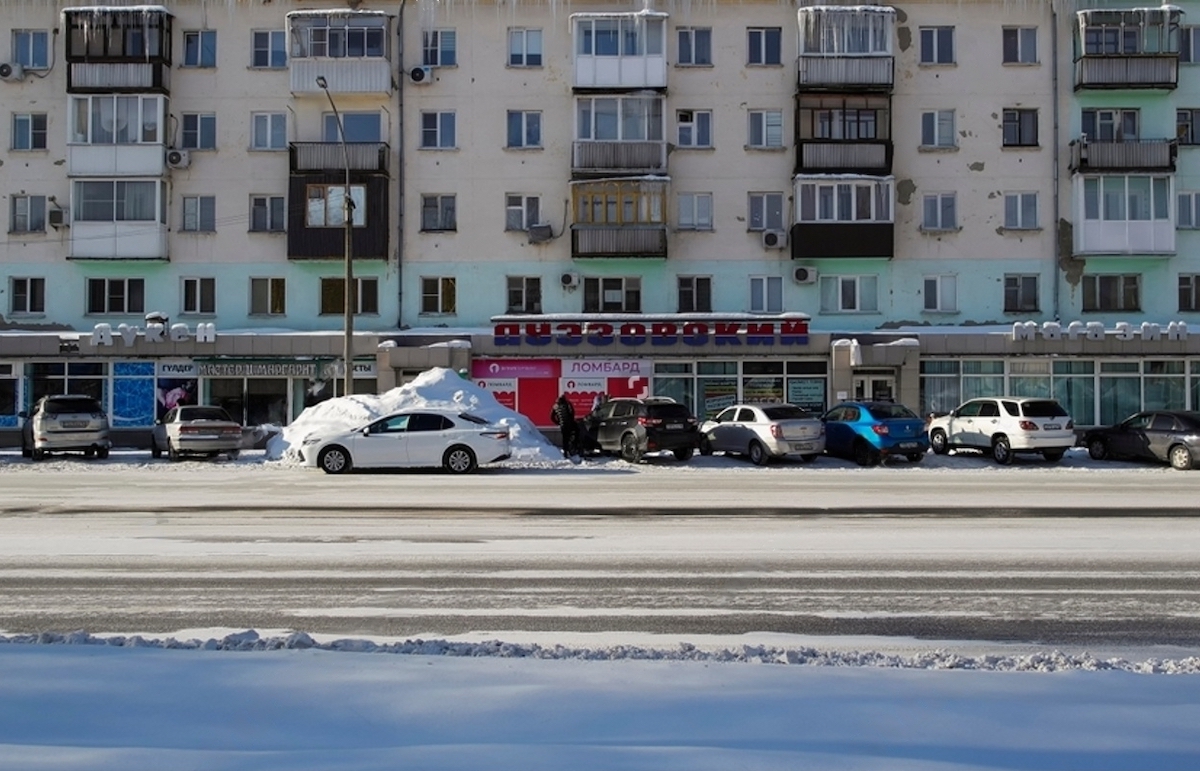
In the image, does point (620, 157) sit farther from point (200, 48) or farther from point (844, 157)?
point (200, 48)

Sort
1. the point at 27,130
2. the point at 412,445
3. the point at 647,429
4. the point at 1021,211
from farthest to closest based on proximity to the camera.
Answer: the point at 27,130 < the point at 1021,211 < the point at 647,429 < the point at 412,445

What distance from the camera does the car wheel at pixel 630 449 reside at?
27.4 m

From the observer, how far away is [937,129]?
1495 inches

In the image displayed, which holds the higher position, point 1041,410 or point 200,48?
point 200,48

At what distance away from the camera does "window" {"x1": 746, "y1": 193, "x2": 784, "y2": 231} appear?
38.0 m

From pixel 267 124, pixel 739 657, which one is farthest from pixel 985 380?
pixel 739 657

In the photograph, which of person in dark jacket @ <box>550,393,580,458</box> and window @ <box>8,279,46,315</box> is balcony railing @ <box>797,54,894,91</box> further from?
window @ <box>8,279,46,315</box>

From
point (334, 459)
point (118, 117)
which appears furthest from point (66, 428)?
point (118, 117)

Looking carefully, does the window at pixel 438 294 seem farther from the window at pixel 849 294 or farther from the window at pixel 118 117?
the window at pixel 849 294

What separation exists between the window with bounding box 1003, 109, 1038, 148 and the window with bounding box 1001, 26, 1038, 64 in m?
1.72

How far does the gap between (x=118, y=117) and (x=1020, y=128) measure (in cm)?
2973

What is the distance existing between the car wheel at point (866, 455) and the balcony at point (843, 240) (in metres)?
11.2

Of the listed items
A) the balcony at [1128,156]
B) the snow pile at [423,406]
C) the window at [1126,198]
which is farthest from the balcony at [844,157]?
the snow pile at [423,406]

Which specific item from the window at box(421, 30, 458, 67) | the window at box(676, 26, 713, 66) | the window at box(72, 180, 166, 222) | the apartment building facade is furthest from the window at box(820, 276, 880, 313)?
the window at box(72, 180, 166, 222)
